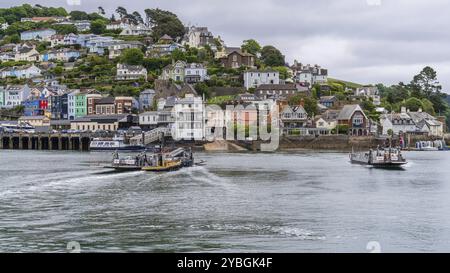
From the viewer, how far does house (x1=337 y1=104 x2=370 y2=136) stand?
58062 millimetres

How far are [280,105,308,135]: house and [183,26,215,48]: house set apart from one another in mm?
28358

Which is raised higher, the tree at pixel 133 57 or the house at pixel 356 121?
the tree at pixel 133 57

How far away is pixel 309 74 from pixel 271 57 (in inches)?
260

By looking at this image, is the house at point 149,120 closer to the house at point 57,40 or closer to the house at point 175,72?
the house at point 175,72

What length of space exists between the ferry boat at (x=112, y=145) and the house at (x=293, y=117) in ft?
46.3

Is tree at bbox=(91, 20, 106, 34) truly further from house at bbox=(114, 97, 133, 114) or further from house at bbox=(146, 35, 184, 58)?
house at bbox=(114, 97, 133, 114)

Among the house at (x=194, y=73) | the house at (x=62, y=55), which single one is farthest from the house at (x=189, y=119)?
the house at (x=62, y=55)

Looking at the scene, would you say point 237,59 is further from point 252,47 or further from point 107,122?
point 107,122

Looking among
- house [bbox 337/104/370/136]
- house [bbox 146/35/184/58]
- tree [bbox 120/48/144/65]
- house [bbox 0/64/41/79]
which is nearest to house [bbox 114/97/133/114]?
tree [bbox 120/48/144/65]

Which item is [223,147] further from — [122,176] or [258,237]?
[258,237]

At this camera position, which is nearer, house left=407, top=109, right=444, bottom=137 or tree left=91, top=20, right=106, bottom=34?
house left=407, top=109, right=444, bottom=137

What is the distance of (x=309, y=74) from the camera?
257 ft

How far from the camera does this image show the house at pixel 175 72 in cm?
7250

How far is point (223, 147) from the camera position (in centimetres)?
5500
